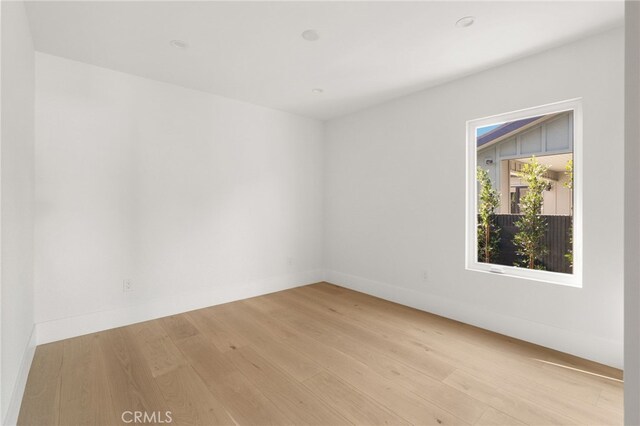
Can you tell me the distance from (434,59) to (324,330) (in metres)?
2.77

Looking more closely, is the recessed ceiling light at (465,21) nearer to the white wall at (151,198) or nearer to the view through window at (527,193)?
the view through window at (527,193)

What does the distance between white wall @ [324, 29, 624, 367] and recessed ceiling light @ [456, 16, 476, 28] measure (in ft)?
2.90

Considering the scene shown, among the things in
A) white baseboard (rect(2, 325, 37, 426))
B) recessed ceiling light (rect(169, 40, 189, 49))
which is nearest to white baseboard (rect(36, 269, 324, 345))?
white baseboard (rect(2, 325, 37, 426))

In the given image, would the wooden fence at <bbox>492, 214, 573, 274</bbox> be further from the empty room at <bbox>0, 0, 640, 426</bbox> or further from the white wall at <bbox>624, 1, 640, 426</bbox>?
the white wall at <bbox>624, 1, 640, 426</bbox>

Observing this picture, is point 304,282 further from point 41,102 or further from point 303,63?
point 41,102

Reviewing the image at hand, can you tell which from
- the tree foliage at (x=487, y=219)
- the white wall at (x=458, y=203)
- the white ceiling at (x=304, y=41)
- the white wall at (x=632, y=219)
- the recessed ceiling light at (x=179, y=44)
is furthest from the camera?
the tree foliage at (x=487, y=219)

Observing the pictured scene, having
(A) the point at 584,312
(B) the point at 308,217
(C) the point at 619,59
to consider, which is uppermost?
(C) the point at 619,59

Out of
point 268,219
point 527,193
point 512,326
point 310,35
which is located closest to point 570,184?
point 527,193

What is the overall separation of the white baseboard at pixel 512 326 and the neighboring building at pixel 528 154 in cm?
105

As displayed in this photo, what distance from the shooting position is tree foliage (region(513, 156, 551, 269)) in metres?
2.81

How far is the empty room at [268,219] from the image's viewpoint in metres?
1.92

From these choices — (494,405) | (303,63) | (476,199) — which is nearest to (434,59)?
(303,63)

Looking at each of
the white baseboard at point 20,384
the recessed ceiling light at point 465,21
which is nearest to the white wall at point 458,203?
the recessed ceiling light at point 465,21

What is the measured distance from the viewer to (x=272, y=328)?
297cm
